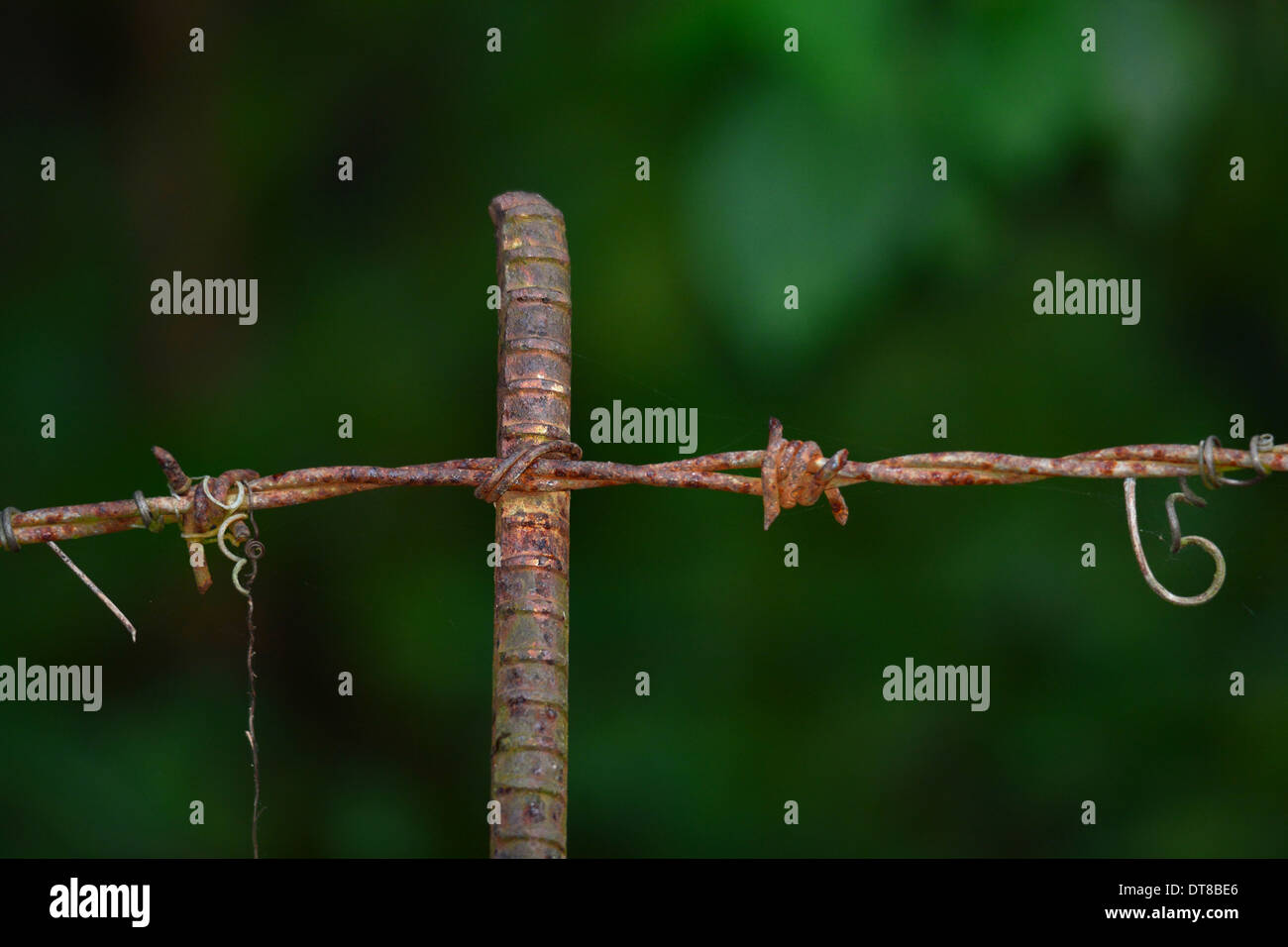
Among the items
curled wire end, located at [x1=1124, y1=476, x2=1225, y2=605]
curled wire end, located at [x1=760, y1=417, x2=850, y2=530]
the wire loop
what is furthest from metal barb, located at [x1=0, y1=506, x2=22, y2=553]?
curled wire end, located at [x1=1124, y1=476, x2=1225, y2=605]

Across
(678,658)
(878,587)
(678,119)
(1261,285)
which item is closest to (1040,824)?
(878,587)

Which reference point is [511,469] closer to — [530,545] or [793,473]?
[530,545]

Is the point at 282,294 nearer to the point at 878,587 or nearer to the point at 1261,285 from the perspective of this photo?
the point at 878,587

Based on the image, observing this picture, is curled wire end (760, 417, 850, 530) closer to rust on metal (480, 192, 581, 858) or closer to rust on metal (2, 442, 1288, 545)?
rust on metal (2, 442, 1288, 545)

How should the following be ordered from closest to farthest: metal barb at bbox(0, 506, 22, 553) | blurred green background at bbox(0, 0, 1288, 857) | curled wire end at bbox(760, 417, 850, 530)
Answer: curled wire end at bbox(760, 417, 850, 530), metal barb at bbox(0, 506, 22, 553), blurred green background at bbox(0, 0, 1288, 857)

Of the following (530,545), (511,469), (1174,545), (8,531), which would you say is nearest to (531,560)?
(530,545)

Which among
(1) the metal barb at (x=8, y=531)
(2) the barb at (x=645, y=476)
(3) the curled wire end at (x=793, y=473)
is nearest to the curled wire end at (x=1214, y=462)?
(2) the barb at (x=645, y=476)

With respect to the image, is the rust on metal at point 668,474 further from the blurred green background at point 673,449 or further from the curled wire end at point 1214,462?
the blurred green background at point 673,449
